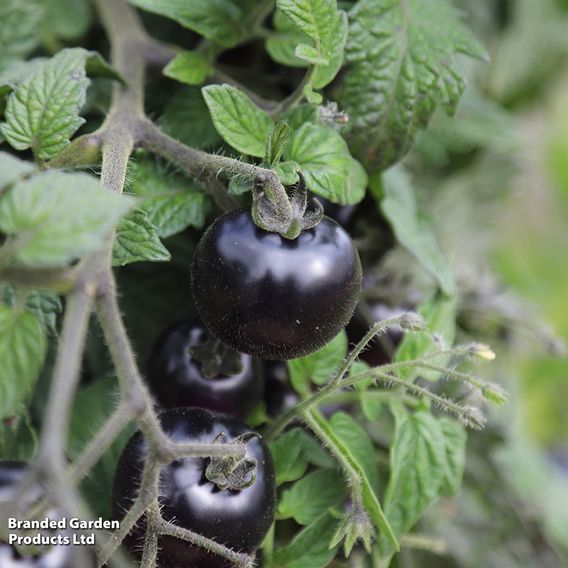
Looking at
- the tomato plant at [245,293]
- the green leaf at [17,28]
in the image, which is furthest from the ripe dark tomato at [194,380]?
the green leaf at [17,28]

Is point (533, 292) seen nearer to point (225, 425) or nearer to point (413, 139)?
point (413, 139)

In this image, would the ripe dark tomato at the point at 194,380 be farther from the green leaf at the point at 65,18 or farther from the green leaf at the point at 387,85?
the green leaf at the point at 65,18

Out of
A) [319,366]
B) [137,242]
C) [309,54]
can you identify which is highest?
[309,54]

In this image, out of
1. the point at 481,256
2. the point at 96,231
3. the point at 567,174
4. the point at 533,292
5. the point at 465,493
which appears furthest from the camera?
the point at 567,174

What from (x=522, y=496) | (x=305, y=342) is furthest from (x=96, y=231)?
(x=522, y=496)

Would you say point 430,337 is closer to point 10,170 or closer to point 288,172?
point 288,172

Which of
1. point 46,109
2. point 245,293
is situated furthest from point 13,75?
point 245,293

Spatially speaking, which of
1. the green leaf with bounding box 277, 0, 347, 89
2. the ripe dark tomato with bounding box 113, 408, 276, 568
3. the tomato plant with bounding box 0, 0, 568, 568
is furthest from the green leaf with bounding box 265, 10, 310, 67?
the ripe dark tomato with bounding box 113, 408, 276, 568
